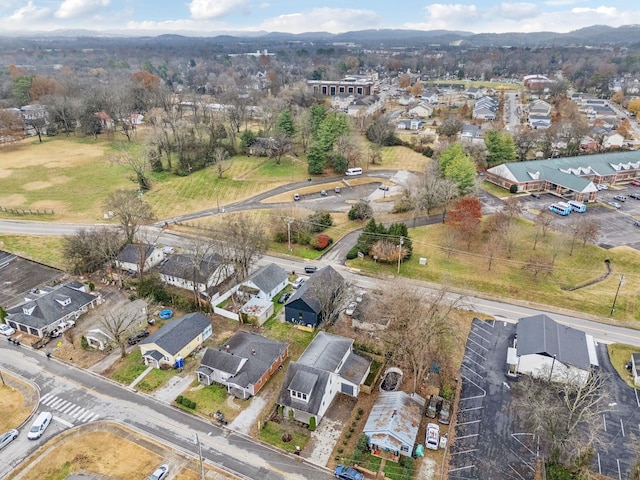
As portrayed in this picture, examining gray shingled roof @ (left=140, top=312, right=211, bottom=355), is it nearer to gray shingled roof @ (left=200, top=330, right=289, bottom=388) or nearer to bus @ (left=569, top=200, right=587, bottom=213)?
gray shingled roof @ (left=200, top=330, right=289, bottom=388)

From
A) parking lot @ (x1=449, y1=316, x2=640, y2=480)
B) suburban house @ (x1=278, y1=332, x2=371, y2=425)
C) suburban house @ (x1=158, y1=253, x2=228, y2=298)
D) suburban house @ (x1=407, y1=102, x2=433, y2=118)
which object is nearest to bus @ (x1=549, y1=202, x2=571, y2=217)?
parking lot @ (x1=449, y1=316, x2=640, y2=480)

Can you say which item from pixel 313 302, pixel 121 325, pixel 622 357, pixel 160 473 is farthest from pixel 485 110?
pixel 160 473

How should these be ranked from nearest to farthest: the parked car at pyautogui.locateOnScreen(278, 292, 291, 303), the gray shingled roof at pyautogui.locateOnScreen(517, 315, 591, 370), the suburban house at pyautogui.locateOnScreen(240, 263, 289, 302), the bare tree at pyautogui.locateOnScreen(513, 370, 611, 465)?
the bare tree at pyautogui.locateOnScreen(513, 370, 611, 465), the gray shingled roof at pyautogui.locateOnScreen(517, 315, 591, 370), the suburban house at pyautogui.locateOnScreen(240, 263, 289, 302), the parked car at pyautogui.locateOnScreen(278, 292, 291, 303)

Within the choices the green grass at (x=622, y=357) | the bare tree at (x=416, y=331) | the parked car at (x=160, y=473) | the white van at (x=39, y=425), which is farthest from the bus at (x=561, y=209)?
the white van at (x=39, y=425)

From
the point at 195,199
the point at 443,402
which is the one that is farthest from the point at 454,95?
the point at 443,402

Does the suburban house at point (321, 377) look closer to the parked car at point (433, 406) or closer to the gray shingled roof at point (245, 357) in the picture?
the gray shingled roof at point (245, 357)
